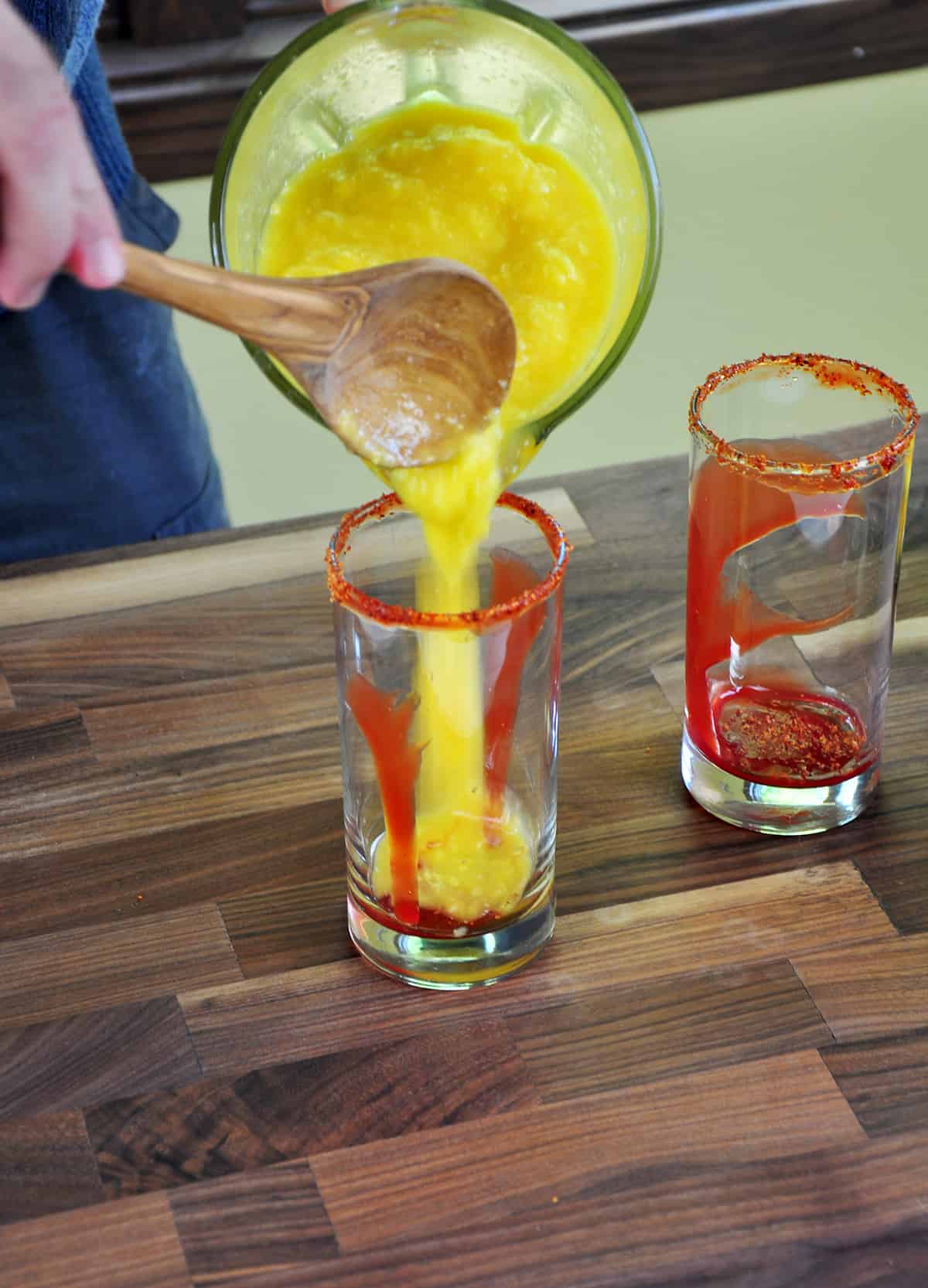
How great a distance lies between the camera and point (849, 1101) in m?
0.61

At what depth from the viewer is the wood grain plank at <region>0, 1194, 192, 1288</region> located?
1.82 feet

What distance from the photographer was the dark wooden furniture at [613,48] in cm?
176

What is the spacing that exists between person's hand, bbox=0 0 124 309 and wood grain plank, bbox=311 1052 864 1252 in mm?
328

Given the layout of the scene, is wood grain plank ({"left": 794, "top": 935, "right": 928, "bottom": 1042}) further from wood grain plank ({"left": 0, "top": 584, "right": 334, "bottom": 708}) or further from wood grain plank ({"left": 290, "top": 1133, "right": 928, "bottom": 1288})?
wood grain plank ({"left": 0, "top": 584, "right": 334, "bottom": 708})

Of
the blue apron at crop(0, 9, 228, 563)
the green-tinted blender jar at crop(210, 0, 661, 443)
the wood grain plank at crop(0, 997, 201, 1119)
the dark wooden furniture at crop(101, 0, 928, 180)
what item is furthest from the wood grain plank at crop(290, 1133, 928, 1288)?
the dark wooden furniture at crop(101, 0, 928, 180)

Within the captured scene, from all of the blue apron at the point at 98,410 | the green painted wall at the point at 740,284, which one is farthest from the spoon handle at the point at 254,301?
the green painted wall at the point at 740,284

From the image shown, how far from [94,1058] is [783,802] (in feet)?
1.04

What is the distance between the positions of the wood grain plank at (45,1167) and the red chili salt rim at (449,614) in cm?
22

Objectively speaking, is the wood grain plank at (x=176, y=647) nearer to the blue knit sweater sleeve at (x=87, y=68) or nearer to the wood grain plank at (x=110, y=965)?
the wood grain plank at (x=110, y=965)

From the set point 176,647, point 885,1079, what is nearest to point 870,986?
point 885,1079

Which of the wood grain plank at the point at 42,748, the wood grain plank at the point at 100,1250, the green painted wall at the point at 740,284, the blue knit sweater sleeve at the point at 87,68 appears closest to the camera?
the wood grain plank at the point at 100,1250

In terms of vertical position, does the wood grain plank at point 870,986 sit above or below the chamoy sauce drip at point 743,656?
below

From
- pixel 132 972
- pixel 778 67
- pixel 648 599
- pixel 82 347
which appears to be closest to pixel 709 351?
pixel 778 67

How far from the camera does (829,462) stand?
0.75 m
